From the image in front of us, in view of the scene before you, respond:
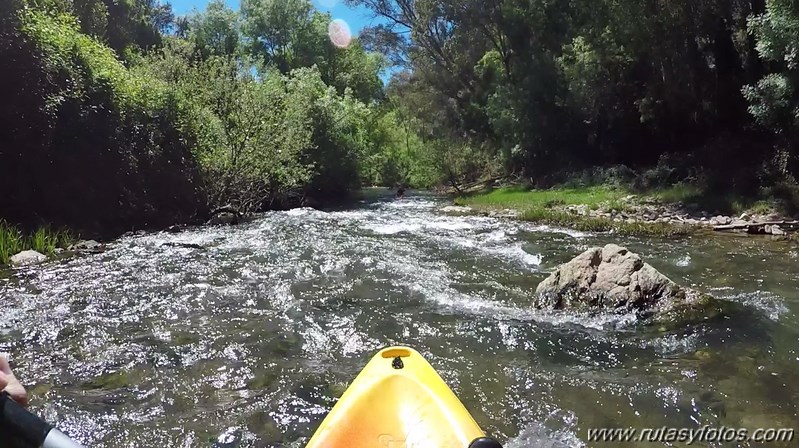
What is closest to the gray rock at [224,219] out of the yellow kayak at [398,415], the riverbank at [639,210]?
the riverbank at [639,210]

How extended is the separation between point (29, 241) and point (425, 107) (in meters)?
25.0

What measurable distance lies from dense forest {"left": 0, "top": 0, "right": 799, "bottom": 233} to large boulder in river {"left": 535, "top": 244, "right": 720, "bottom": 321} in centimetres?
909

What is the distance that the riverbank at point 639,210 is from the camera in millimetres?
13445

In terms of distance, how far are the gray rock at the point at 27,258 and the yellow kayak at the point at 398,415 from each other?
8.73m

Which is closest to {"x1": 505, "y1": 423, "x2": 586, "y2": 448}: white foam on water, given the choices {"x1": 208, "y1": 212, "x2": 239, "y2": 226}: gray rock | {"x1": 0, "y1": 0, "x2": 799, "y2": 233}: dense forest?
{"x1": 0, "y1": 0, "x2": 799, "y2": 233}: dense forest

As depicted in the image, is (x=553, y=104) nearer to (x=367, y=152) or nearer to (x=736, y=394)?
(x=367, y=152)

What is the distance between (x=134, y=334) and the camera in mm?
6074

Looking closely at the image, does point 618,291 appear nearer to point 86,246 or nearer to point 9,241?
point 86,246

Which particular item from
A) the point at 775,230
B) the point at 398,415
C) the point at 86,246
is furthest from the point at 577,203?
the point at 398,415

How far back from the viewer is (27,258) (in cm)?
979

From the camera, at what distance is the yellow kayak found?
3092 mm

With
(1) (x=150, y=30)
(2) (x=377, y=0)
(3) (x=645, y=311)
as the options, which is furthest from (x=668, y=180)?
(1) (x=150, y=30)

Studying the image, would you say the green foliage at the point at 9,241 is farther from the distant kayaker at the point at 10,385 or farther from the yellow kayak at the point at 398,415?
the distant kayaker at the point at 10,385

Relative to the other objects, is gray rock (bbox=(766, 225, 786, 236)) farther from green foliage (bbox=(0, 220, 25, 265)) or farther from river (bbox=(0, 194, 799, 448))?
green foliage (bbox=(0, 220, 25, 265))
